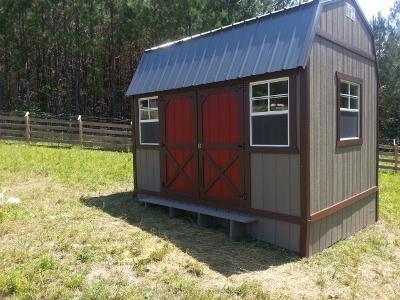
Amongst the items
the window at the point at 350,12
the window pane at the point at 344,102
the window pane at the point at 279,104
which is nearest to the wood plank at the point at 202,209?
the window pane at the point at 279,104

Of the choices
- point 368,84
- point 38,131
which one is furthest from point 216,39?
point 38,131

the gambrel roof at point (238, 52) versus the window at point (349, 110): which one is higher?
the gambrel roof at point (238, 52)

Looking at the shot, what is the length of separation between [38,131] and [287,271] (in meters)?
16.6

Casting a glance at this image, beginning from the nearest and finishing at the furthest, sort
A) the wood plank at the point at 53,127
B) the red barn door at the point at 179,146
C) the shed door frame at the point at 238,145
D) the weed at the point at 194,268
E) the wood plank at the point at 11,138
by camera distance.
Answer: the weed at the point at 194,268
the shed door frame at the point at 238,145
the red barn door at the point at 179,146
the wood plank at the point at 53,127
the wood plank at the point at 11,138

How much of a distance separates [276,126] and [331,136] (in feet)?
3.40

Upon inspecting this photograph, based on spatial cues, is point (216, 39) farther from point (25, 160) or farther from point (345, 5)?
point (25, 160)

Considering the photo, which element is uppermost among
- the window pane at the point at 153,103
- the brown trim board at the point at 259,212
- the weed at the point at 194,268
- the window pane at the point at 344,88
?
the window pane at the point at 344,88

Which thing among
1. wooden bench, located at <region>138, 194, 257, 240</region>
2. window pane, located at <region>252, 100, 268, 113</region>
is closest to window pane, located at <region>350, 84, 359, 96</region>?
window pane, located at <region>252, 100, 268, 113</region>

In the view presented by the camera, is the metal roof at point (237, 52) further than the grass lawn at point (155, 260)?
Yes

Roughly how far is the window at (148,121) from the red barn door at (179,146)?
15.8 inches

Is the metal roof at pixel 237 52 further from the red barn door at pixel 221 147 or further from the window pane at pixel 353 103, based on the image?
the window pane at pixel 353 103

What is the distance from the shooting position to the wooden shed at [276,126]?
6238mm

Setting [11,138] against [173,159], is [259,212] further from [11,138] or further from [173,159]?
[11,138]

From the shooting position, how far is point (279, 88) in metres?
6.43
